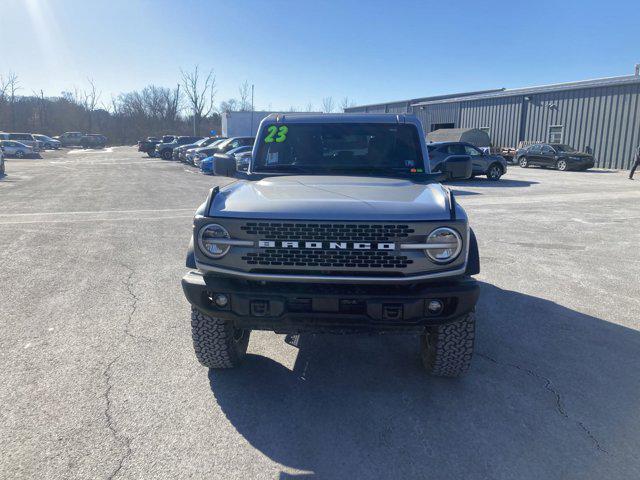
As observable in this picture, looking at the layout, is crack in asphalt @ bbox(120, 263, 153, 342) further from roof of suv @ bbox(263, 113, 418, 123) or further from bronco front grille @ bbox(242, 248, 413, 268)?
roof of suv @ bbox(263, 113, 418, 123)

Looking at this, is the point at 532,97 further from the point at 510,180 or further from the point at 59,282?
the point at 59,282

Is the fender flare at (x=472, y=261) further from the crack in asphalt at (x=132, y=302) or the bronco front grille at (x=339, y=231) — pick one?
the crack in asphalt at (x=132, y=302)

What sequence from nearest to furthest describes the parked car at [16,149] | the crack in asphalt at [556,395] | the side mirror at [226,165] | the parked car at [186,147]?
the crack in asphalt at [556,395] < the side mirror at [226,165] < the parked car at [186,147] < the parked car at [16,149]

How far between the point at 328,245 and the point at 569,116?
3232cm

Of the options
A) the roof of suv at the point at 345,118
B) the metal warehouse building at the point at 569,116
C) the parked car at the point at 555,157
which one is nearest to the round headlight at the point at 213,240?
the roof of suv at the point at 345,118

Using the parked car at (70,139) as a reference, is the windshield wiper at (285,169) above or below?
below

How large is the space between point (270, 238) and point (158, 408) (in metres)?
1.34

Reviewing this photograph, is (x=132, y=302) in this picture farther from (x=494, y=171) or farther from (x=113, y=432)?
(x=494, y=171)

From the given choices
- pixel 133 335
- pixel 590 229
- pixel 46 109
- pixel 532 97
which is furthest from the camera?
pixel 46 109

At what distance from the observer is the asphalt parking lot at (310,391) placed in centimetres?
267

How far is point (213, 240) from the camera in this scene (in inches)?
122

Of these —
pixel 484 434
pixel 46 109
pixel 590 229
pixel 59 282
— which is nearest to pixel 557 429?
pixel 484 434

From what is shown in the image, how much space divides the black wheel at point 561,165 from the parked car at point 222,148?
652 inches

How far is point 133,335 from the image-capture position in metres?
4.34
